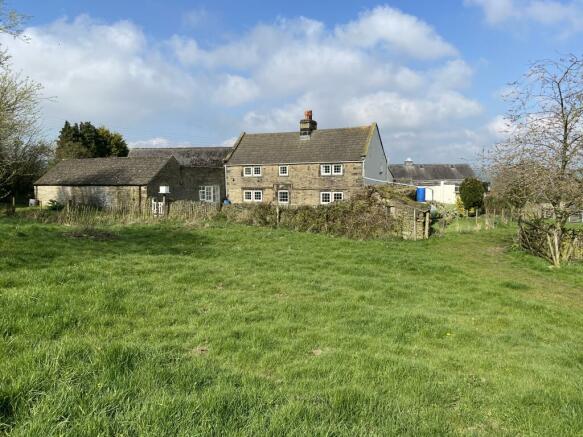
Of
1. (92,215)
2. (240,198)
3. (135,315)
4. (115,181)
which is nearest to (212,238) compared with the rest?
(92,215)

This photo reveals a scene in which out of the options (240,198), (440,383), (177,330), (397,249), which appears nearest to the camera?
(440,383)

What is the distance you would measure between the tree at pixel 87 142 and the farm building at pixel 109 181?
12.3 meters

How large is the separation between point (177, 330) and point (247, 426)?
122 inches

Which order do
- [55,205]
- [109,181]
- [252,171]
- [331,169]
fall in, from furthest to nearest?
[252,171], [331,169], [55,205], [109,181]

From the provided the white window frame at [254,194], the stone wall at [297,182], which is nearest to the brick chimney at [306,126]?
the stone wall at [297,182]

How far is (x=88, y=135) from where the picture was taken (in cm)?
5509

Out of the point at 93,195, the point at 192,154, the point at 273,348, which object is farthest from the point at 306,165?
the point at 273,348

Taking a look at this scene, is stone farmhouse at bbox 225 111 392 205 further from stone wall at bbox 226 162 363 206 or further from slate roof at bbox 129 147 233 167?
slate roof at bbox 129 147 233 167

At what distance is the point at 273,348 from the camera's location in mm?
5375

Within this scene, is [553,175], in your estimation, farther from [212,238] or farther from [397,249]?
[212,238]

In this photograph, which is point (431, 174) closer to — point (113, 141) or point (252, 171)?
point (252, 171)

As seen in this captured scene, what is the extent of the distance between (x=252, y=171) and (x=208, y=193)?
587cm

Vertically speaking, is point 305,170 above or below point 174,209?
above

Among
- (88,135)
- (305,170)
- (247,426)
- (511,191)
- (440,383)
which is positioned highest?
(88,135)
